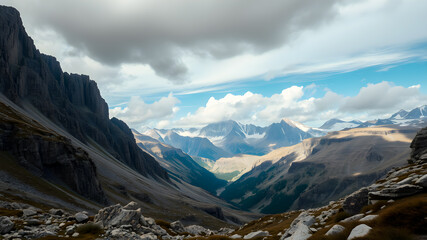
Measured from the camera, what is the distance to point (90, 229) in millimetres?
25516

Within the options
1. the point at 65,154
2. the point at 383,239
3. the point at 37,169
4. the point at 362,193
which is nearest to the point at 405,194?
the point at 362,193

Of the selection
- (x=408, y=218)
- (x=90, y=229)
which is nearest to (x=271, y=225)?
(x=90, y=229)

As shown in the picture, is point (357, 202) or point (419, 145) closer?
point (357, 202)

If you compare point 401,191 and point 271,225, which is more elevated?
point 401,191

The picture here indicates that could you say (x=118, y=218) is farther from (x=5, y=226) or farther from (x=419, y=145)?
(x=419, y=145)

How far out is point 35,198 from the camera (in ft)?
275

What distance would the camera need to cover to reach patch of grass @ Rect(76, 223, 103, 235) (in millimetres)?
25028

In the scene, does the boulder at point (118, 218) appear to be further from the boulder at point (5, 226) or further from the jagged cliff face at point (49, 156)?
the jagged cliff face at point (49, 156)

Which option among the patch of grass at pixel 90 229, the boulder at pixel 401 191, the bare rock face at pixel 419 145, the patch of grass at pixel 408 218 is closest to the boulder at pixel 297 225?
the boulder at pixel 401 191

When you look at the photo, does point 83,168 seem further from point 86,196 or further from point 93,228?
point 93,228

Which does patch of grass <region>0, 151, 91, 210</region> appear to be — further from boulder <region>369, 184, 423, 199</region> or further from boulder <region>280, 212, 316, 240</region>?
boulder <region>369, 184, 423, 199</region>

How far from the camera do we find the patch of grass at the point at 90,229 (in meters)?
25.0

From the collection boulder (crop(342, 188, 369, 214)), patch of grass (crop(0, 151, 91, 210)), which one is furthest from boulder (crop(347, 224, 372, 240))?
patch of grass (crop(0, 151, 91, 210))

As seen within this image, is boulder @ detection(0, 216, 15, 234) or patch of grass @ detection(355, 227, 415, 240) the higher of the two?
patch of grass @ detection(355, 227, 415, 240)
